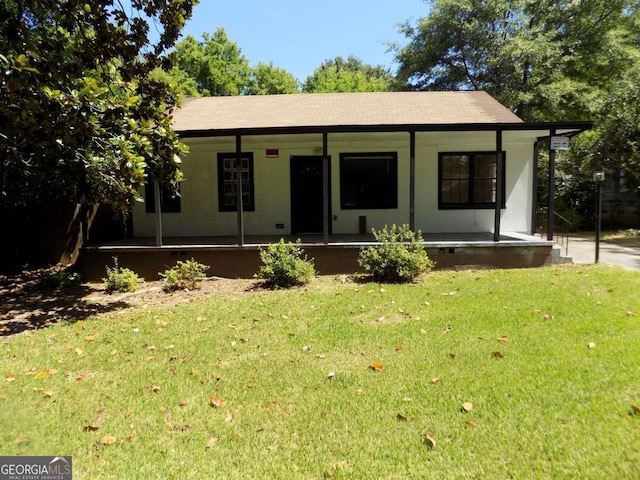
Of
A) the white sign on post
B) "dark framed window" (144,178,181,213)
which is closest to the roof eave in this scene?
the white sign on post

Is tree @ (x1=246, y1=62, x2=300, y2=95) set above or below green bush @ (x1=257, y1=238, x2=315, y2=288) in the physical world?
above

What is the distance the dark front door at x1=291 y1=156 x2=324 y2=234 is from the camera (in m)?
10.9

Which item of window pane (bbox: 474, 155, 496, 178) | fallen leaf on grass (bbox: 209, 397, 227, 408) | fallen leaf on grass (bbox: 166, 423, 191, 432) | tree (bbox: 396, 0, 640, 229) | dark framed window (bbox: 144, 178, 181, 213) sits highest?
tree (bbox: 396, 0, 640, 229)

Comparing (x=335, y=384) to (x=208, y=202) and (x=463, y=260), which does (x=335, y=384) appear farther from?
(x=208, y=202)

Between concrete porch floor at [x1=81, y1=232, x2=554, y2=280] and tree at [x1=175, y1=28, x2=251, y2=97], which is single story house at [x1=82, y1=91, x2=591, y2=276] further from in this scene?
tree at [x1=175, y1=28, x2=251, y2=97]

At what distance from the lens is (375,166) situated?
10.8 meters

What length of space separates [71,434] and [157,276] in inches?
239

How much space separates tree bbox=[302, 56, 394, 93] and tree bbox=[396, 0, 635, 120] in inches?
354

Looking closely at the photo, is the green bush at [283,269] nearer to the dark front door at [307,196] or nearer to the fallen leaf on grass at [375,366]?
the dark front door at [307,196]

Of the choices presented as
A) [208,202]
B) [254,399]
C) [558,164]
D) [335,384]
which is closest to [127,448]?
[254,399]

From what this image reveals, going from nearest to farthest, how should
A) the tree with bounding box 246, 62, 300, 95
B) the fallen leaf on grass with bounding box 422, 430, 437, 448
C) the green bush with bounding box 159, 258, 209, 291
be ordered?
the fallen leaf on grass with bounding box 422, 430, 437, 448, the green bush with bounding box 159, 258, 209, 291, the tree with bounding box 246, 62, 300, 95

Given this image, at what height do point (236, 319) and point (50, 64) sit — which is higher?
point (50, 64)

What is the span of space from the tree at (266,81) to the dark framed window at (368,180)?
90.2 feet

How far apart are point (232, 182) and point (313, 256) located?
3.75 m
